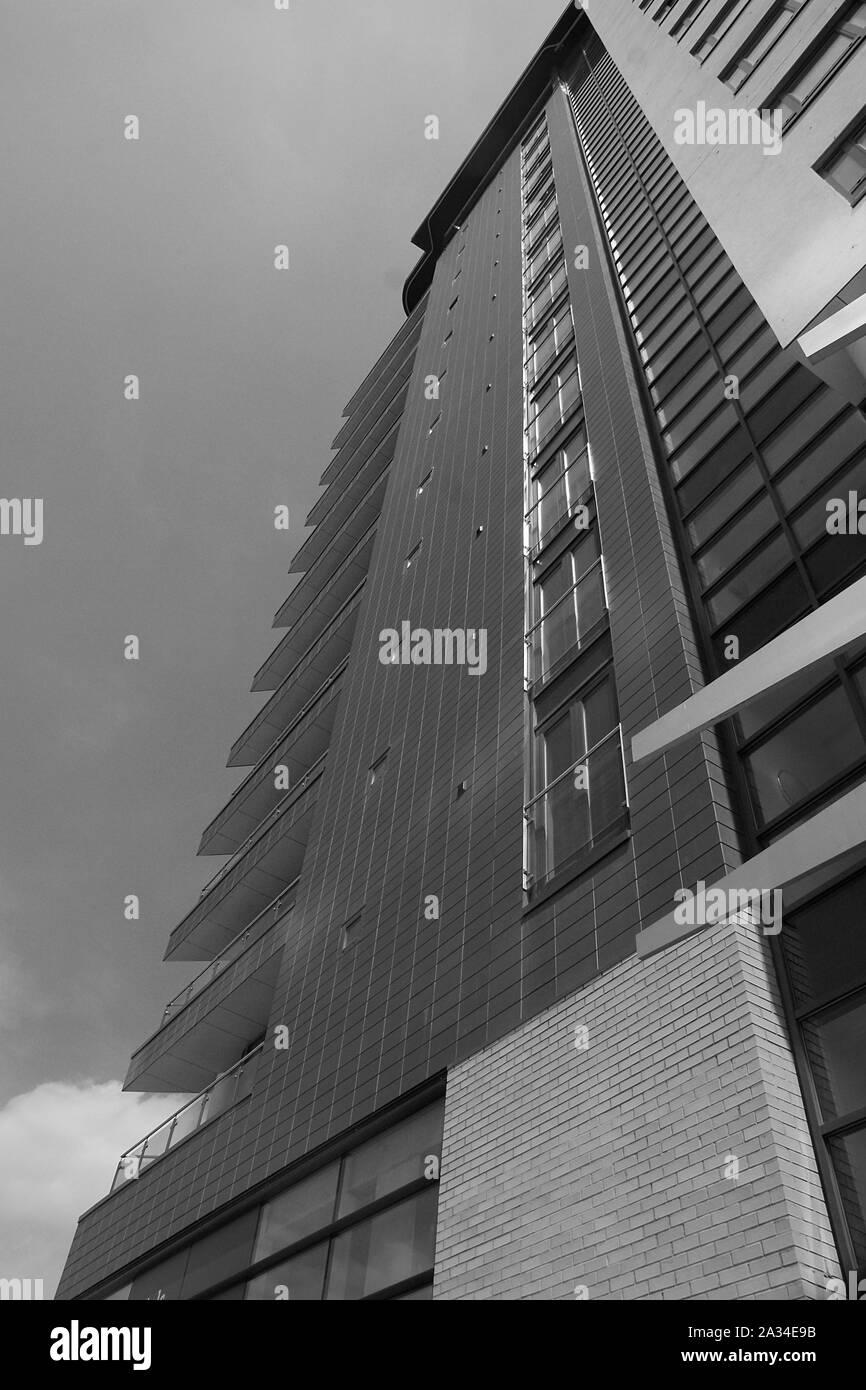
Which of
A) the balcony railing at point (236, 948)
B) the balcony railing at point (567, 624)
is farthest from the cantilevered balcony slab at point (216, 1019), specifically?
the balcony railing at point (567, 624)

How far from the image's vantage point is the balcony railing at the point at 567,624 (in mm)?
12820

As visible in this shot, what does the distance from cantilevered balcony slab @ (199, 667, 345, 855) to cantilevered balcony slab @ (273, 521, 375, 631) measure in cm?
534

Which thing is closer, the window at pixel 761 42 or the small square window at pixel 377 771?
the window at pixel 761 42

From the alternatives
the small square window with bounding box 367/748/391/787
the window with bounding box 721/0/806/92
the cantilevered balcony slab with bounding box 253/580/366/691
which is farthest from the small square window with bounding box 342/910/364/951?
the cantilevered balcony slab with bounding box 253/580/366/691

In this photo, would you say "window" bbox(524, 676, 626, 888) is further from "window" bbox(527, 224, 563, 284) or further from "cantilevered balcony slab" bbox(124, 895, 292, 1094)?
"window" bbox(527, 224, 563, 284)

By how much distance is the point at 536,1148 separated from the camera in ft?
27.4

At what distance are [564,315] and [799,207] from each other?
10807mm

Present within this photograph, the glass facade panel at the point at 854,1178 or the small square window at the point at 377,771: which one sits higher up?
the small square window at the point at 377,771

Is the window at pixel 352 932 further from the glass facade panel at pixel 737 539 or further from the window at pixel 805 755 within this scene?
the window at pixel 805 755

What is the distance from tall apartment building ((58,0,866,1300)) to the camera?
7.12 meters

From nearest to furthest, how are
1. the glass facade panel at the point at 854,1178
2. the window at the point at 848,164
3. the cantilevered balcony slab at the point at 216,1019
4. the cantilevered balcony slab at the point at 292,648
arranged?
the glass facade panel at the point at 854,1178
the window at the point at 848,164
the cantilevered balcony slab at the point at 216,1019
the cantilevered balcony slab at the point at 292,648

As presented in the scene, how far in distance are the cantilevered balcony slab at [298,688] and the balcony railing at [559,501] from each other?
896cm
